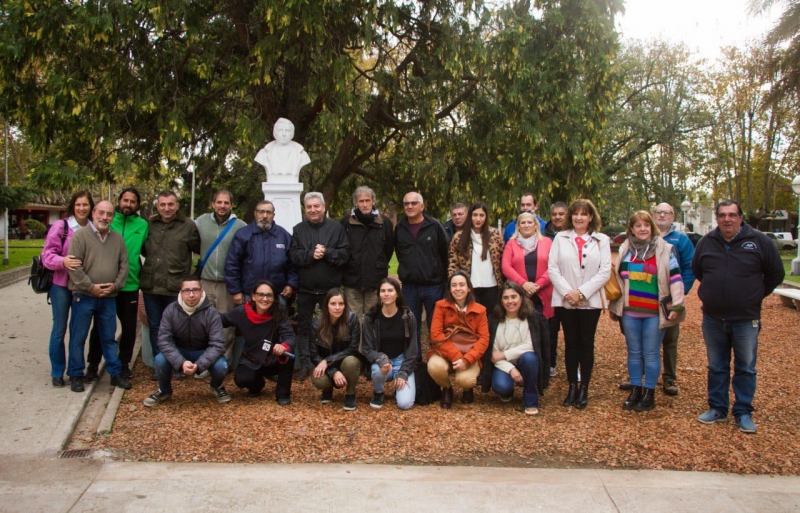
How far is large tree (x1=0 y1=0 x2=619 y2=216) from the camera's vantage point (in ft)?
26.2

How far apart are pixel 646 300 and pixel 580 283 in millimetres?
548

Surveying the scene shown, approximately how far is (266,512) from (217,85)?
7.22 metres

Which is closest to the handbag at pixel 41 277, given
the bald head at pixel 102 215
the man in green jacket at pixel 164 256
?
the bald head at pixel 102 215

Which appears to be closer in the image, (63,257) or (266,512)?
(266,512)

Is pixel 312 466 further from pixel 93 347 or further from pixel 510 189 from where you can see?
pixel 510 189

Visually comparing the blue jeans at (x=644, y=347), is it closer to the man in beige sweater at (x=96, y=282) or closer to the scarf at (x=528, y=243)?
the scarf at (x=528, y=243)

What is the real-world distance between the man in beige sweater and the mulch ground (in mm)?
577

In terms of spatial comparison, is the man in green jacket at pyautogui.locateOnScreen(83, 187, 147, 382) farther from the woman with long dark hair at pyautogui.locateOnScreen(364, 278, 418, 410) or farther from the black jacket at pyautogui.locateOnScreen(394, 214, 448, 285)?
the black jacket at pyautogui.locateOnScreen(394, 214, 448, 285)

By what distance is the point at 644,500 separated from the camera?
3629 millimetres

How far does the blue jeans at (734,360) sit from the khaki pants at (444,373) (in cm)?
190

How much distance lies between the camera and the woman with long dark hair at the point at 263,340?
5445 millimetres

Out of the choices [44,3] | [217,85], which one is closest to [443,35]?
[217,85]

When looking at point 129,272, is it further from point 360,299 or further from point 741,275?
point 741,275

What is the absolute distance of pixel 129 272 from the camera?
5.77 meters
